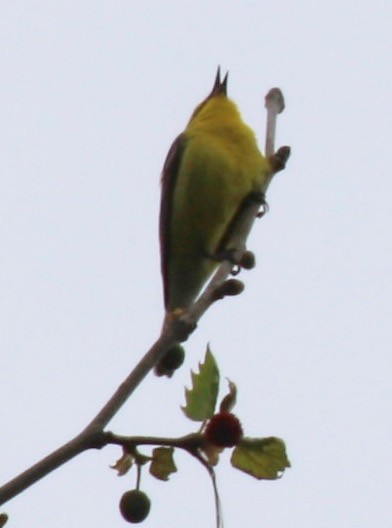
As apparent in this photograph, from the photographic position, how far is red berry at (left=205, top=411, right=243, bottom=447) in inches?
84.4

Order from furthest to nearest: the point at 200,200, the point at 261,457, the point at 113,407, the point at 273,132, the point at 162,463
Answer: the point at 200,200 → the point at 273,132 → the point at 162,463 → the point at 261,457 → the point at 113,407

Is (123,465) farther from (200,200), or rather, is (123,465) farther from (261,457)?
(200,200)

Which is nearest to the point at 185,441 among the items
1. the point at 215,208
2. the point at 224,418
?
the point at 224,418

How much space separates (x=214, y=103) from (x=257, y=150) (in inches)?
56.8

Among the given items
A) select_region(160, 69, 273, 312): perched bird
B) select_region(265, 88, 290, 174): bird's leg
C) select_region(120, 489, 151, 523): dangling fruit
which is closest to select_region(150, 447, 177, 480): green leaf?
select_region(120, 489, 151, 523): dangling fruit

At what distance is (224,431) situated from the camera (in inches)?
84.4

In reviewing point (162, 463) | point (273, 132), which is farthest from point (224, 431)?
point (273, 132)

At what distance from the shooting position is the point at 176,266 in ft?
18.9

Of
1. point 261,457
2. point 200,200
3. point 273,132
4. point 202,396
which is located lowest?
point 261,457

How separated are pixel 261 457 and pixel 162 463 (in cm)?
26

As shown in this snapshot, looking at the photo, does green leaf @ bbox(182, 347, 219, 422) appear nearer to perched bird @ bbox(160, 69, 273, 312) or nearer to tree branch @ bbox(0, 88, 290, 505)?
tree branch @ bbox(0, 88, 290, 505)

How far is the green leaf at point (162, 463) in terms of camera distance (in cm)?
224

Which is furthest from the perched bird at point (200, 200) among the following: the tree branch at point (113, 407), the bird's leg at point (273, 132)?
the tree branch at point (113, 407)

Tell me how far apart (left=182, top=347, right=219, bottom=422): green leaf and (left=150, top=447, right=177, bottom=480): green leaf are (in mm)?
128
